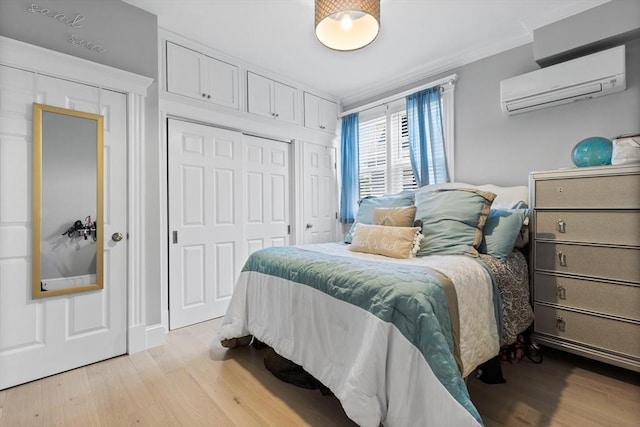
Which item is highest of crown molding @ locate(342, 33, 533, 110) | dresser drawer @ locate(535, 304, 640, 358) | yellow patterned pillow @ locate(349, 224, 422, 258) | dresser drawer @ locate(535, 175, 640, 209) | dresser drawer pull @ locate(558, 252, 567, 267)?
crown molding @ locate(342, 33, 533, 110)

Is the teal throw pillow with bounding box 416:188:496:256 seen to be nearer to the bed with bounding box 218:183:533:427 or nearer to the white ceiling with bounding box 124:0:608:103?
the bed with bounding box 218:183:533:427

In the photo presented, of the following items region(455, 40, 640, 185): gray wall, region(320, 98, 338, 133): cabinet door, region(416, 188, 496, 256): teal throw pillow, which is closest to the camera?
region(416, 188, 496, 256): teal throw pillow

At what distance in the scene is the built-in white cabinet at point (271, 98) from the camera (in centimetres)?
330

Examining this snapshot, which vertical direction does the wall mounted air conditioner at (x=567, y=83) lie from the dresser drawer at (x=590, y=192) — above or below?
above

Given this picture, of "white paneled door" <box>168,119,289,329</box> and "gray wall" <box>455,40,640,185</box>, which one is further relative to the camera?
"white paneled door" <box>168,119,289,329</box>

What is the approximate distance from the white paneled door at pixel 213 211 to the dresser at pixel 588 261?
2564 millimetres

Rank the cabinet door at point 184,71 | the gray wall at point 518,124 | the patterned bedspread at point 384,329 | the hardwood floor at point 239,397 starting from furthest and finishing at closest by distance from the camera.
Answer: the cabinet door at point 184,71, the gray wall at point 518,124, the hardwood floor at point 239,397, the patterned bedspread at point 384,329

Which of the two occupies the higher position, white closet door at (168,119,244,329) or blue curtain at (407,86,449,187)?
blue curtain at (407,86,449,187)

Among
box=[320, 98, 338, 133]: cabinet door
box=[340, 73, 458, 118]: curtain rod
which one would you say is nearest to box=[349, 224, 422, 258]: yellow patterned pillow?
box=[340, 73, 458, 118]: curtain rod

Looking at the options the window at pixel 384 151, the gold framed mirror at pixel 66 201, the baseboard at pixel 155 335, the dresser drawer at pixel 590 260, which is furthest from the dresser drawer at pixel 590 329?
the gold framed mirror at pixel 66 201

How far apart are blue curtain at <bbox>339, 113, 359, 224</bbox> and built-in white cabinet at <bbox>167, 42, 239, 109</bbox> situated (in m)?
1.57

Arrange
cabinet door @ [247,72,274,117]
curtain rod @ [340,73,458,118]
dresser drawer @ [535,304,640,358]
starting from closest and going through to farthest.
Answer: dresser drawer @ [535,304,640,358] < curtain rod @ [340,73,458,118] < cabinet door @ [247,72,274,117]

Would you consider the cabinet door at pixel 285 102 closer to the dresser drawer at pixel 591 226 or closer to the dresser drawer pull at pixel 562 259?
the dresser drawer at pixel 591 226

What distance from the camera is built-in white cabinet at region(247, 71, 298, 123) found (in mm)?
3303
